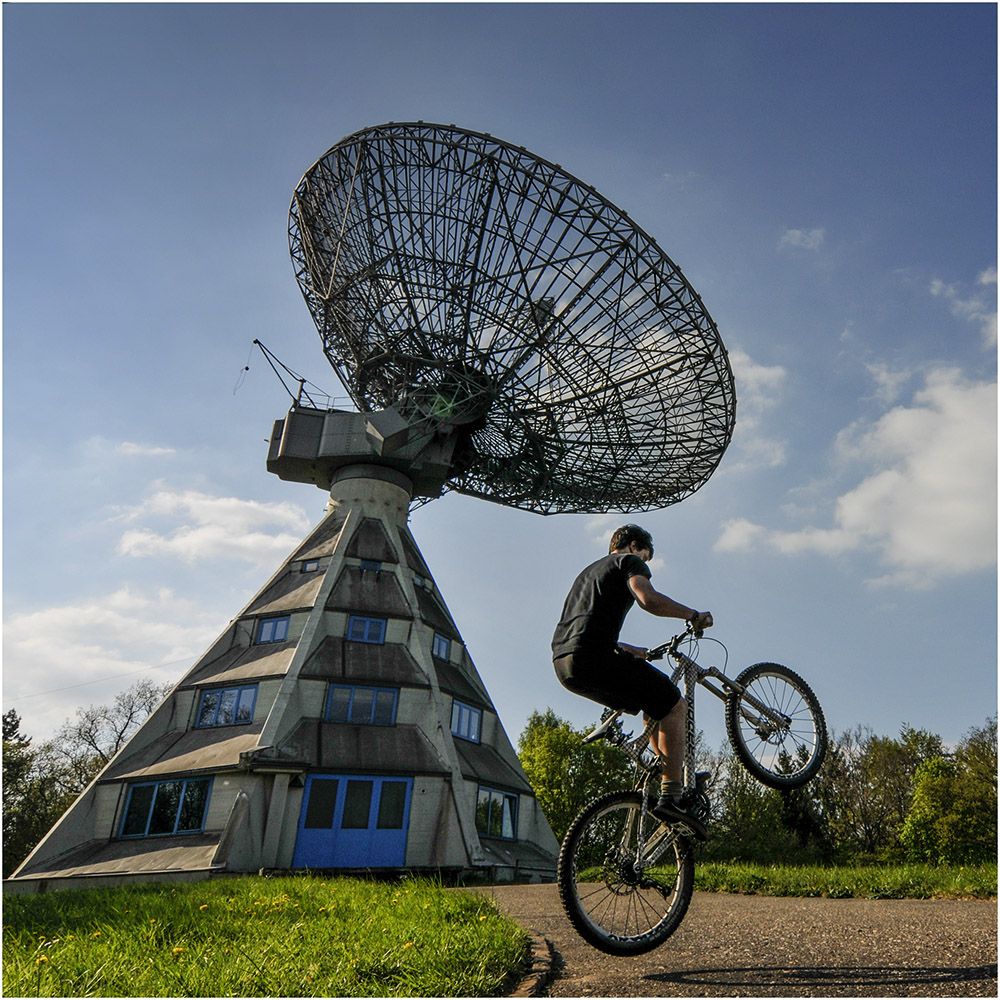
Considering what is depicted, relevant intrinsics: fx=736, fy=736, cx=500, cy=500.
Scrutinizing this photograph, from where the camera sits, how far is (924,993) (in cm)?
600

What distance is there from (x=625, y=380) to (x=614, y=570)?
24028mm

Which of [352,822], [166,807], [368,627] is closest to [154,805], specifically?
[166,807]

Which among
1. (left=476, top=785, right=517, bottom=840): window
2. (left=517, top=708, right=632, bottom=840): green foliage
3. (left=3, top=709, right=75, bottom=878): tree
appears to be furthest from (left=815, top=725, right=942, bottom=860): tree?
(left=3, top=709, right=75, bottom=878): tree

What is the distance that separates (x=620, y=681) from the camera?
256 inches

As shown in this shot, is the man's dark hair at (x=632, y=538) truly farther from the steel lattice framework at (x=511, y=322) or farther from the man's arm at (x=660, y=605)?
the steel lattice framework at (x=511, y=322)

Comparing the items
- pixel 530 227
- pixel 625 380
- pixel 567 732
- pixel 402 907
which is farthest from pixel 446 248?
pixel 567 732

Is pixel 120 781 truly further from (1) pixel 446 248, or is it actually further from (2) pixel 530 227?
(2) pixel 530 227

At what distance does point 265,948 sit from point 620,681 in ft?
14.2

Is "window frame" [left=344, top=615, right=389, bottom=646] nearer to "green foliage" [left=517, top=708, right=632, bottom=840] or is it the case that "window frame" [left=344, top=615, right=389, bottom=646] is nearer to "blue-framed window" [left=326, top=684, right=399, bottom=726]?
"blue-framed window" [left=326, top=684, right=399, bottom=726]

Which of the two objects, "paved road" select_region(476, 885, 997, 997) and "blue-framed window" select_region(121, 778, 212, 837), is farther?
"blue-framed window" select_region(121, 778, 212, 837)

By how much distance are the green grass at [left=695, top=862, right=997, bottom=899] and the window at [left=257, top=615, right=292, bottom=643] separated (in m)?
20.7

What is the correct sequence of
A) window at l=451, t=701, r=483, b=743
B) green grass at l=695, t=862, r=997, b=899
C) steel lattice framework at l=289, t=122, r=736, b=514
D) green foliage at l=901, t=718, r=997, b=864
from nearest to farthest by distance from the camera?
green grass at l=695, t=862, r=997, b=899 → steel lattice framework at l=289, t=122, r=736, b=514 → window at l=451, t=701, r=483, b=743 → green foliage at l=901, t=718, r=997, b=864

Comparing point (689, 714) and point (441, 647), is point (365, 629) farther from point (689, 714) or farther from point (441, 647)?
point (689, 714)

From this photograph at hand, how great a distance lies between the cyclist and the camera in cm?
645
